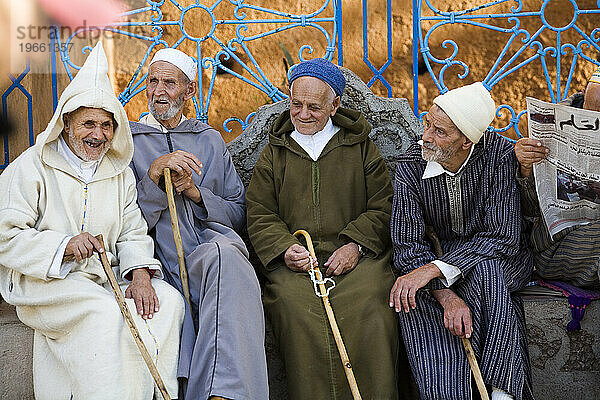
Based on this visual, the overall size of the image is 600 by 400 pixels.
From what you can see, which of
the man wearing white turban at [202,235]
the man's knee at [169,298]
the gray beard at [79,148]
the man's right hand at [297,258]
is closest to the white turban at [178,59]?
the man wearing white turban at [202,235]

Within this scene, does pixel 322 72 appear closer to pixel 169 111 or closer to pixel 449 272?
pixel 169 111

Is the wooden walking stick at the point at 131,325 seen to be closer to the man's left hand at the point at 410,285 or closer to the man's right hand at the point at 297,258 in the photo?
the man's right hand at the point at 297,258

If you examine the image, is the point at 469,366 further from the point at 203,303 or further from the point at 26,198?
the point at 26,198

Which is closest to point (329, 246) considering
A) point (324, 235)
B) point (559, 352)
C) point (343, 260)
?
point (324, 235)

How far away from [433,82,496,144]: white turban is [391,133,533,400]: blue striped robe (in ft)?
0.55

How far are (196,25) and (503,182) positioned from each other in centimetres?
456

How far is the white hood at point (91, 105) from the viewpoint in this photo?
4039 mm

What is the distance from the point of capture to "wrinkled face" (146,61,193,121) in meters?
4.80

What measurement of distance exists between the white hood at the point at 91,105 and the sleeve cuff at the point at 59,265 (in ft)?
1.39

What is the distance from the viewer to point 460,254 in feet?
13.9

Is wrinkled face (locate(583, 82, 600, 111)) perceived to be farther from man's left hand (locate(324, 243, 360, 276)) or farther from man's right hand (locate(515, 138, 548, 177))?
man's left hand (locate(324, 243, 360, 276))

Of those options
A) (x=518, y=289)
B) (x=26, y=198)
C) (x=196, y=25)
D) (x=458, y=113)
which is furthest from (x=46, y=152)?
(x=196, y=25)

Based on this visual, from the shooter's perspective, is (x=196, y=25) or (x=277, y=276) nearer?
(x=277, y=276)

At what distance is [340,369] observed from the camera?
424cm
